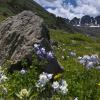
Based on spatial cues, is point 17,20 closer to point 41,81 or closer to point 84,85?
point 84,85

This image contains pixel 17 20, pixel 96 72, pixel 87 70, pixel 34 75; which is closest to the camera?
pixel 34 75

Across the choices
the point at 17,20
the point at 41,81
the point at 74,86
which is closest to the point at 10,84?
the point at 74,86

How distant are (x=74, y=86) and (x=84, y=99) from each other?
0.51 meters

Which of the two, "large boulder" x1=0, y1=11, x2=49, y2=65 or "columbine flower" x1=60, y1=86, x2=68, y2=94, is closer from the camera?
"columbine flower" x1=60, y1=86, x2=68, y2=94

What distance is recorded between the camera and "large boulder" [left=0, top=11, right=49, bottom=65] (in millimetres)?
13117

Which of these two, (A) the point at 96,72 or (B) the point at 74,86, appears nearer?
(B) the point at 74,86

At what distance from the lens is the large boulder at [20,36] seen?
43.0 feet

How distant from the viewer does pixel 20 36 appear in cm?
1389

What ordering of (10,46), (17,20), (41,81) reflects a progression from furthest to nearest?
(17,20) → (10,46) → (41,81)

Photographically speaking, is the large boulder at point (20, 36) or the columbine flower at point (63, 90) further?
the large boulder at point (20, 36)

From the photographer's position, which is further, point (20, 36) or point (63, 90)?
point (20, 36)

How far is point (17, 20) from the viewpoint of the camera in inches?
599

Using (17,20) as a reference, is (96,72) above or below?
below

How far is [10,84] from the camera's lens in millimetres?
10148
